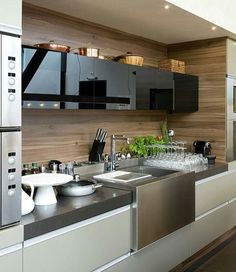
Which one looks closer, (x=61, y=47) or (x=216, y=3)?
(x=61, y=47)

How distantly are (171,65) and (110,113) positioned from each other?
839mm

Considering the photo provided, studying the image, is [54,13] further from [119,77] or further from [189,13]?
[189,13]

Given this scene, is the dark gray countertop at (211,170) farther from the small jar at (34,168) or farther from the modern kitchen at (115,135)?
the small jar at (34,168)

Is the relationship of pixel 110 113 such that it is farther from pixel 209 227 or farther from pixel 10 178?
pixel 10 178

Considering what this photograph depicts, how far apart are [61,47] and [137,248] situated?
4.65 feet

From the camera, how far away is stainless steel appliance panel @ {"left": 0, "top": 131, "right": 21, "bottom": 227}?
1531 millimetres

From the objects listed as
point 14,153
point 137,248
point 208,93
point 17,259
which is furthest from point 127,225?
point 208,93

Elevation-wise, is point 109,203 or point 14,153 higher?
point 14,153

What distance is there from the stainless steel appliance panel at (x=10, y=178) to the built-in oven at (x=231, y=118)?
8.55 feet

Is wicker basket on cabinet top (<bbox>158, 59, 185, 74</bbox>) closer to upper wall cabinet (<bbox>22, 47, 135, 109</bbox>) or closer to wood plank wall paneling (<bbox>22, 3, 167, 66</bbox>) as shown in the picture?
wood plank wall paneling (<bbox>22, 3, 167, 66</bbox>)

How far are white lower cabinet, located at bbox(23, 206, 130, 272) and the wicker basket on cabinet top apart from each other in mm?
1790

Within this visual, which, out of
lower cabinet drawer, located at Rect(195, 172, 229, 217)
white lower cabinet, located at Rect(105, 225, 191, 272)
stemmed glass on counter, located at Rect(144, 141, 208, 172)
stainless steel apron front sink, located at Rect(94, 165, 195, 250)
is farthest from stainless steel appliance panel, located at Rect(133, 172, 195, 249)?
stemmed glass on counter, located at Rect(144, 141, 208, 172)

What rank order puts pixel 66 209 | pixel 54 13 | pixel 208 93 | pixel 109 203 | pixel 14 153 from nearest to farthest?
pixel 14 153 < pixel 66 209 < pixel 109 203 < pixel 54 13 < pixel 208 93

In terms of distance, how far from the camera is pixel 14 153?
5.18 feet
